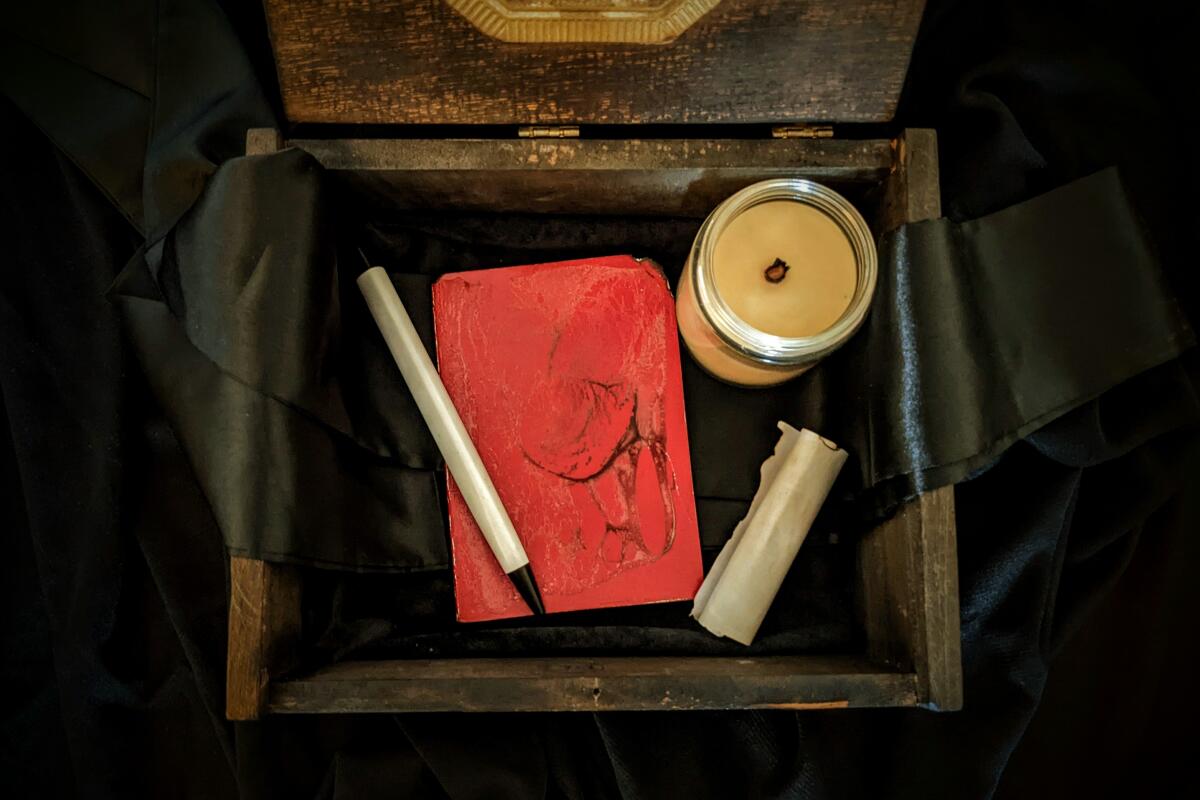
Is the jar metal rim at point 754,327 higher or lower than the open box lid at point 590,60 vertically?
lower

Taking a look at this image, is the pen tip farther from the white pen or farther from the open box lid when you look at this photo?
the open box lid

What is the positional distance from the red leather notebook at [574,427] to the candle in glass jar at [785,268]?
93 mm

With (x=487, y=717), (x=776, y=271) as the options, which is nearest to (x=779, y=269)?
(x=776, y=271)

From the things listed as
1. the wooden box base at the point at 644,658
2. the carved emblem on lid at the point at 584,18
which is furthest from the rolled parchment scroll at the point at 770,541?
the carved emblem on lid at the point at 584,18

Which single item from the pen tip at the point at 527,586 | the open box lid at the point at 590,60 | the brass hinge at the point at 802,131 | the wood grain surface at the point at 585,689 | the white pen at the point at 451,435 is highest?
the open box lid at the point at 590,60

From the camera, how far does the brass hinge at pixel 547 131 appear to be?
1.94ft

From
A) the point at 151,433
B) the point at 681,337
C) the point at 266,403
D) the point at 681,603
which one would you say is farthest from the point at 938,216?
the point at 151,433

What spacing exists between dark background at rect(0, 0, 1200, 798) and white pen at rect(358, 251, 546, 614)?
0.13 metres

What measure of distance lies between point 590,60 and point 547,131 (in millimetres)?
55

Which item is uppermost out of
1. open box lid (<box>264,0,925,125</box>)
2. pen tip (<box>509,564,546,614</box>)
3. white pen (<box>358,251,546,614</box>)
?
open box lid (<box>264,0,925,125</box>)

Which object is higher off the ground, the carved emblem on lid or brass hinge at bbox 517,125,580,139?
the carved emblem on lid

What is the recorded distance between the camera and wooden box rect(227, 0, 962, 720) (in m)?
0.54

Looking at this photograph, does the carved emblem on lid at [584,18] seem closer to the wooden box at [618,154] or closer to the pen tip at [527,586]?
the wooden box at [618,154]

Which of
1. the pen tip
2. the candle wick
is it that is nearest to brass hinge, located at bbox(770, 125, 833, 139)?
the candle wick
